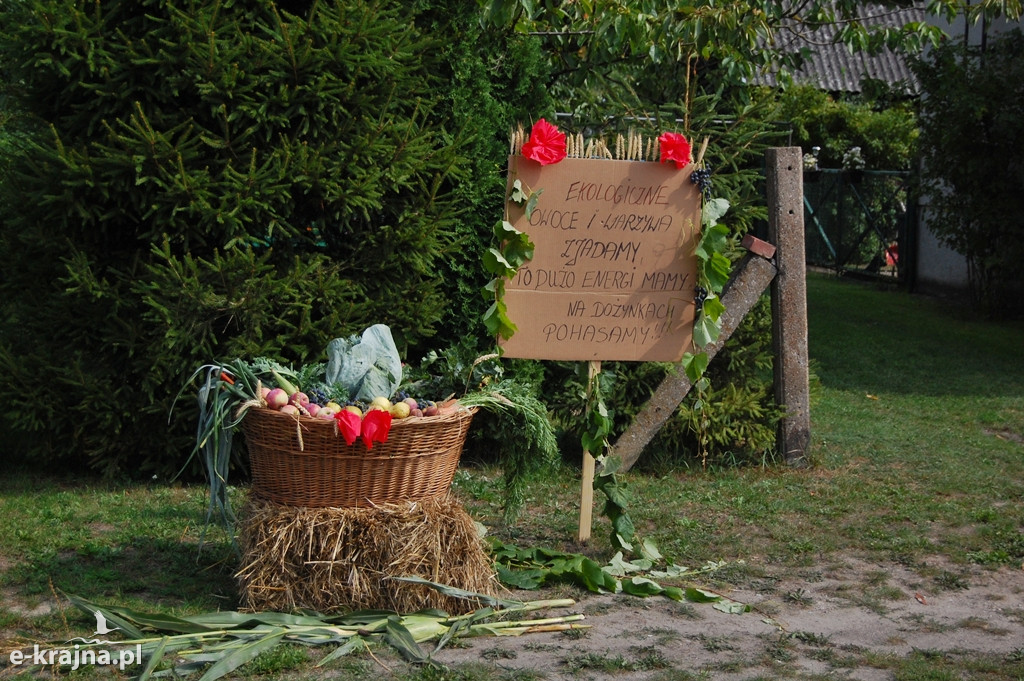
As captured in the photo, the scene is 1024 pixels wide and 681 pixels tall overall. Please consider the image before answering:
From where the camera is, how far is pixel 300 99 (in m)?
5.75

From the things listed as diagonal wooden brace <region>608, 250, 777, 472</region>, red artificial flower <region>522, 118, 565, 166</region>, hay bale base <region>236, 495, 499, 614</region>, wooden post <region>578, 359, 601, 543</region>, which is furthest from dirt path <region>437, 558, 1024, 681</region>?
red artificial flower <region>522, 118, 565, 166</region>

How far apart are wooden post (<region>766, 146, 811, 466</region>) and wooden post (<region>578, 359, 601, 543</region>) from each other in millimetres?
1958

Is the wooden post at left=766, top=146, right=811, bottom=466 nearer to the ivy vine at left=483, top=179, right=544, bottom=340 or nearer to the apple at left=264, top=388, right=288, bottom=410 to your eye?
the ivy vine at left=483, top=179, right=544, bottom=340

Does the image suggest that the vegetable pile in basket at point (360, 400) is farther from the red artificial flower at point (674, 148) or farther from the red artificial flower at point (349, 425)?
the red artificial flower at point (674, 148)

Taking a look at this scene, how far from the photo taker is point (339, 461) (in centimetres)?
411

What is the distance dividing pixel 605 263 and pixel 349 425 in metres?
1.64

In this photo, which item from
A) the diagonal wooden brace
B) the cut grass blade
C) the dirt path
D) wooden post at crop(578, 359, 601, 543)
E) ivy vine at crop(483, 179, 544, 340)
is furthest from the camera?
the diagonal wooden brace

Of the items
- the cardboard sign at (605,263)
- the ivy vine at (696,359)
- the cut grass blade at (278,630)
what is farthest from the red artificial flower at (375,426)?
the ivy vine at (696,359)

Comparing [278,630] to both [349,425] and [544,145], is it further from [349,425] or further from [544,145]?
[544,145]

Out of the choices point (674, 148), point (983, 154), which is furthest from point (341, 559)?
point (983, 154)

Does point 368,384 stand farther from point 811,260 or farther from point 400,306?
point 811,260

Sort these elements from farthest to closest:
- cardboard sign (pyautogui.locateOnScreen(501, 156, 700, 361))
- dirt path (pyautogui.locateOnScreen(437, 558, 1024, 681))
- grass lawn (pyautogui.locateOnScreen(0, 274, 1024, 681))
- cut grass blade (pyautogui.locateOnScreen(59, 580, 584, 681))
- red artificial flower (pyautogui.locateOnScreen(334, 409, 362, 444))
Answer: cardboard sign (pyautogui.locateOnScreen(501, 156, 700, 361)) → grass lawn (pyautogui.locateOnScreen(0, 274, 1024, 681)) → red artificial flower (pyautogui.locateOnScreen(334, 409, 362, 444)) → dirt path (pyautogui.locateOnScreen(437, 558, 1024, 681)) → cut grass blade (pyautogui.locateOnScreen(59, 580, 584, 681))

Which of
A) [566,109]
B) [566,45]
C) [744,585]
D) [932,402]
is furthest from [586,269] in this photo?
[932,402]

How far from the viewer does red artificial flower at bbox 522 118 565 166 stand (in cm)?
485
